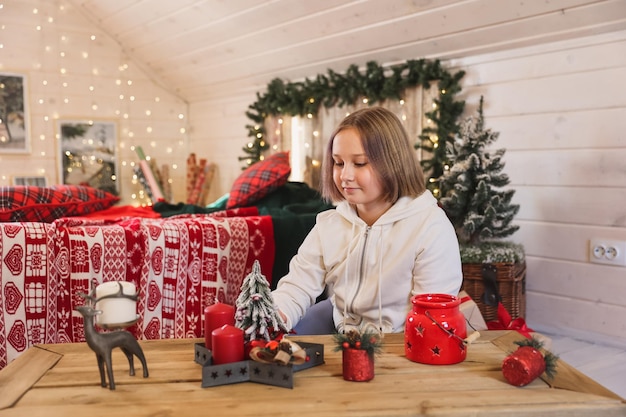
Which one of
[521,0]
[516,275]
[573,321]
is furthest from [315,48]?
[573,321]

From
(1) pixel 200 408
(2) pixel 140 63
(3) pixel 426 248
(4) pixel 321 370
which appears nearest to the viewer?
(1) pixel 200 408

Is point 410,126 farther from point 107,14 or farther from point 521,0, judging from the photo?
point 107,14

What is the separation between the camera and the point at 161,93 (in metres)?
5.93

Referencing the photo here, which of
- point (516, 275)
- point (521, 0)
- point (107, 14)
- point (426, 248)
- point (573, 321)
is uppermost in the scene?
point (107, 14)

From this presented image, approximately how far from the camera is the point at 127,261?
239 centimetres

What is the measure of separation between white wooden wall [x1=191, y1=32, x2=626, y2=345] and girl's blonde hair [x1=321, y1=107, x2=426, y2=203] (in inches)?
61.3

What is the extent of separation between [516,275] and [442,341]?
5.74 feet

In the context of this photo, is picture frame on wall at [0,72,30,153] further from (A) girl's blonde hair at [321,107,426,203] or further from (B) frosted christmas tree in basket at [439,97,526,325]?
(A) girl's blonde hair at [321,107,426,203]

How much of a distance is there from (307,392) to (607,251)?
88.0 inches

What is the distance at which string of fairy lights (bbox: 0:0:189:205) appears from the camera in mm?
5250

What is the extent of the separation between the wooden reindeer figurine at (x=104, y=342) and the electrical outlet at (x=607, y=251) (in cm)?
240

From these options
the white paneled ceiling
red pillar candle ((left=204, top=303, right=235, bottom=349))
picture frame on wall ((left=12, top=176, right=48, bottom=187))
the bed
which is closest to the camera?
red pillar candle ((left=204, top=303, right=235, bottom=349))

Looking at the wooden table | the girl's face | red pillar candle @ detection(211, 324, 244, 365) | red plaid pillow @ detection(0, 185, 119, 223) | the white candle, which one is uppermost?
A: the girl's face

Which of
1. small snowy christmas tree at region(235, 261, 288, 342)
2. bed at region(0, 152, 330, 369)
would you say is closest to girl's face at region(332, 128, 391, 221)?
small snowy christmas tree at region(235, 261, 288, 342)
